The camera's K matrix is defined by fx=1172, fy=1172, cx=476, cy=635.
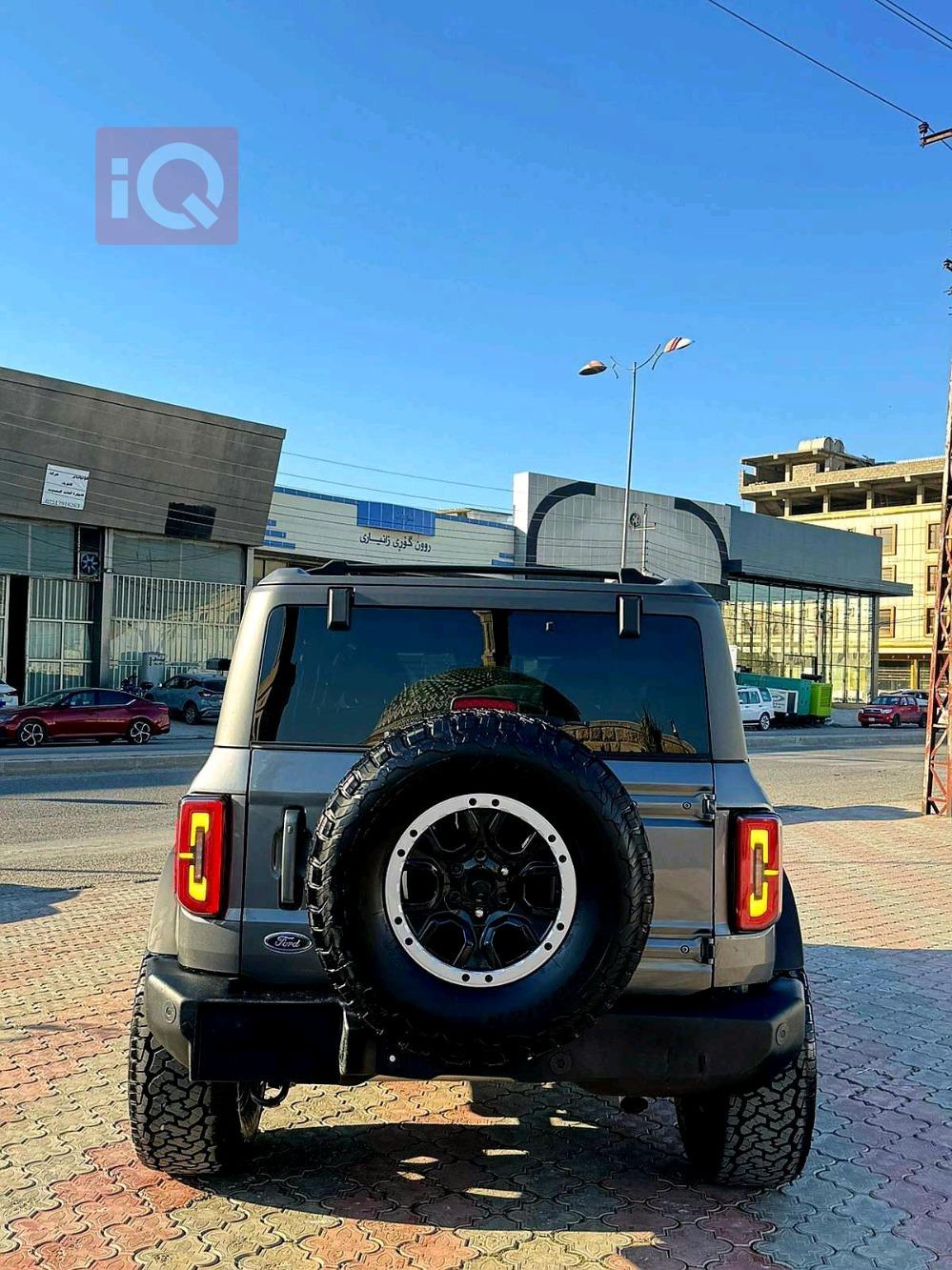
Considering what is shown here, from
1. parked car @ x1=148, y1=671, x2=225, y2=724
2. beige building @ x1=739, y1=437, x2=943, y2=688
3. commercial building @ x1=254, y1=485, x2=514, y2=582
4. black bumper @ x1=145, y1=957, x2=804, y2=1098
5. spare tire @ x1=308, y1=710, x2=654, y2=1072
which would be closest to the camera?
spare tire @ x1=308, y1=710, x2=654, y2=1072

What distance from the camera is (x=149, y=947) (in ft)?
11.9

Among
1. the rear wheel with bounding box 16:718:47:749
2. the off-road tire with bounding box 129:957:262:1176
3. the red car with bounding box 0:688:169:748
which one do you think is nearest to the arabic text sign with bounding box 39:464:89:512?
the red car with bounding box 0:688:169:748

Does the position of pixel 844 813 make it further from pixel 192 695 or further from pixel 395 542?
pixel 395 542

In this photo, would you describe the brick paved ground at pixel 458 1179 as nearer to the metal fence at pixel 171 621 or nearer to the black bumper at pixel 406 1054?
the black bumper at pixel 406 1054

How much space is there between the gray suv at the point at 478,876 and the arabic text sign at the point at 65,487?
102 feet

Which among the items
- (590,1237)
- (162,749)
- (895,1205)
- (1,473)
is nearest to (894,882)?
Result: (895,1205)

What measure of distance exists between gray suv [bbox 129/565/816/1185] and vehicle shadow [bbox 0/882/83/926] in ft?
15.7

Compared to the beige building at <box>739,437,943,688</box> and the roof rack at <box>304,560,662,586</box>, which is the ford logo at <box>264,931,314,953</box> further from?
the beige building at <box>739,437,943,688</box>

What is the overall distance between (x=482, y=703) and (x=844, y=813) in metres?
14.1

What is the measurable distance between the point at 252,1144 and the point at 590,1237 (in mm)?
1253

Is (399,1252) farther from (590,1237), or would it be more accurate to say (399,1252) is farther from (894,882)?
(894,882)

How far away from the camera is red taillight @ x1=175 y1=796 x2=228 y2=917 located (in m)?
3.33

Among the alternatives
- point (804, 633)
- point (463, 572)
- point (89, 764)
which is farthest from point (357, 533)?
point (463, 572)

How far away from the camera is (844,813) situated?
16531mm
